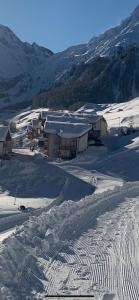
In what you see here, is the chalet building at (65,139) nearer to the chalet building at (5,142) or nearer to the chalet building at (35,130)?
the chalet building at (5,142)

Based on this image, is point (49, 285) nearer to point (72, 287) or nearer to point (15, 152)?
point (72, 287)

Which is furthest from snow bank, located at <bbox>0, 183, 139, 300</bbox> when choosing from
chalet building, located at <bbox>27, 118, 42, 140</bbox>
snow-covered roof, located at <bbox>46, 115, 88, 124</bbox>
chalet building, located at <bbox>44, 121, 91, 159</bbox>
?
chalet building, located at <bbox>27, 118, 42, 140</bbox>

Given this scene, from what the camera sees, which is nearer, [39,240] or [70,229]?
[39,240]

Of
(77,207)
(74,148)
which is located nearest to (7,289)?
(77,207)

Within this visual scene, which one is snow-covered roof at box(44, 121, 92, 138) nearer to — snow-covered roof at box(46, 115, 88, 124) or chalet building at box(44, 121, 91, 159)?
chalet building at box(44, 121, 91, 159)

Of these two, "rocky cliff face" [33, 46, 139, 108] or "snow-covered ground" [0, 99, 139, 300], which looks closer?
"snow-covered ground" [0, 99, 139, 300]

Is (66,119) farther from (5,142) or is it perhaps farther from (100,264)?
(100,264)

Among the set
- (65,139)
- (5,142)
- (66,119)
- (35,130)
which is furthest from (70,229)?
(35,130)
